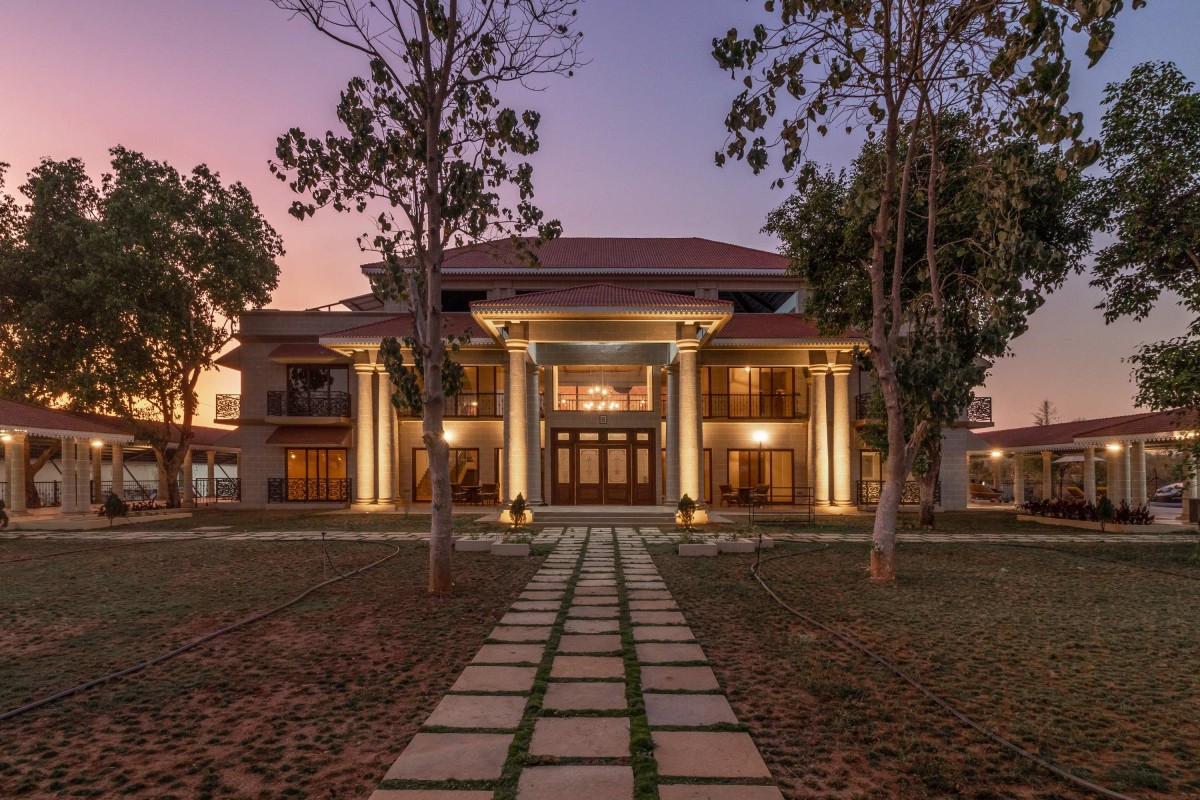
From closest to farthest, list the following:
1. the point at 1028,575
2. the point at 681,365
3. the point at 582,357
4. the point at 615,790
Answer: the point at 615,790, the point at 1028,575, the point at 681,365, the point at 582,357

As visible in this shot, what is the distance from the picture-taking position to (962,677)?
16.1ft

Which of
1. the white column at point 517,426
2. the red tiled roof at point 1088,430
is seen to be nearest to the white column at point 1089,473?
the red tiled roof at point 1088,430

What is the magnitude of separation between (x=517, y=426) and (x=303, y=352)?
11.5m

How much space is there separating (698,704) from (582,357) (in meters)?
15.6

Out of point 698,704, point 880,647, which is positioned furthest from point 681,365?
point 698,704

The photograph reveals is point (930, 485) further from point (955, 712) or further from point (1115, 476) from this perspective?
point (955, 712)

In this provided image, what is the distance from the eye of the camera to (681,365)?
59.0 feet

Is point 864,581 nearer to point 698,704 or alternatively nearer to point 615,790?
point 698,704

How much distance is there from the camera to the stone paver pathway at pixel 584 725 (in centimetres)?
316

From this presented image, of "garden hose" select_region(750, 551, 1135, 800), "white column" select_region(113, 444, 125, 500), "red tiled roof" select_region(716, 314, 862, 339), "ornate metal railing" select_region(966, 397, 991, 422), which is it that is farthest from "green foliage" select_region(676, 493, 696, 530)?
"white column" select_region(113, 444, 125, 500)

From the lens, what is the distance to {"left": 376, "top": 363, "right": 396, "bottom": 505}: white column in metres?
21.8

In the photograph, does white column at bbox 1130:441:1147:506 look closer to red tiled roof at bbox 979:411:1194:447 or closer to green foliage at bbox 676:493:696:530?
red tiled roof at bbox 979:411:1194:447

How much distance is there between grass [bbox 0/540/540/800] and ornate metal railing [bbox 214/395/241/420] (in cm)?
1629

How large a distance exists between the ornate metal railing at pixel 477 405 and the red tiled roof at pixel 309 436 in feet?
13.8
